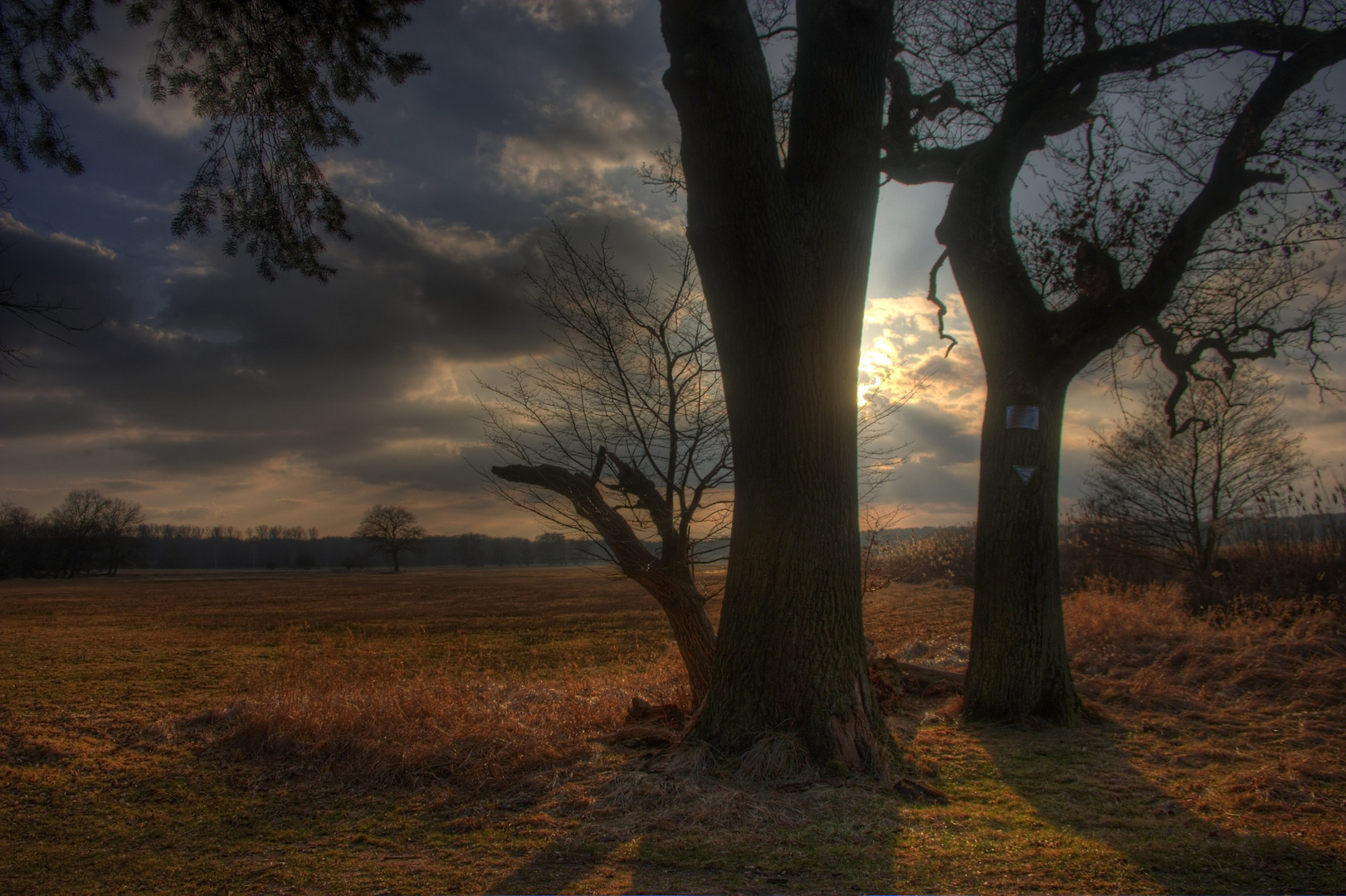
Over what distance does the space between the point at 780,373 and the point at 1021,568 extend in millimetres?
3106

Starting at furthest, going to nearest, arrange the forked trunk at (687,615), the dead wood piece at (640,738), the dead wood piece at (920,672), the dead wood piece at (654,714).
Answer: the dead wood piece at (920,672) < the forked trunk at (687,615) < the dead wood piece at (654,714) < the dead wood piece at (640,738)

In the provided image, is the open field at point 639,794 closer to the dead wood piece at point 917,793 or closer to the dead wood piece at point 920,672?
the dead wood piece at point 917,793

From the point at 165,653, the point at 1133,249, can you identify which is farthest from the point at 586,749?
the point at 165,653

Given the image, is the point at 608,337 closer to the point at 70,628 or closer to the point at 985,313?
the point at 985,313

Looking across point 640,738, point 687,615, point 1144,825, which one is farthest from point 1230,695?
point 640,738

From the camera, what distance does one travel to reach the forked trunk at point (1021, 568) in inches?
237

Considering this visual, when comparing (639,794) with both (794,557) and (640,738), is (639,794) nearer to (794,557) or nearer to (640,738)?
(640,738)

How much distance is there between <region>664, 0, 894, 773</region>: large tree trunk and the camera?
454cm

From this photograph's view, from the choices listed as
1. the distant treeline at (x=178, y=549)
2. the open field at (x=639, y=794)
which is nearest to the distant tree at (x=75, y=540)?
the distant treeline at (x=178, y=549)

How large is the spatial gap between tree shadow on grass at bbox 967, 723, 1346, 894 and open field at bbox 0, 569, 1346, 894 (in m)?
0.02

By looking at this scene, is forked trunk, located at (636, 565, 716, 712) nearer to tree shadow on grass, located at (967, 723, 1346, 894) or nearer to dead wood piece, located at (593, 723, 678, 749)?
dead wood piece, located at (593, 723, 678, 749)

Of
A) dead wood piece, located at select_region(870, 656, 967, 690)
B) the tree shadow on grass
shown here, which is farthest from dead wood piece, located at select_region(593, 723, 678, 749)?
dead wood piece, located at select_region(870, 656, 967, 690)

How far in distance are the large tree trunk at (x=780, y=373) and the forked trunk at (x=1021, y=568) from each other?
195 centimetres

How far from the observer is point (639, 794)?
4043 mm
